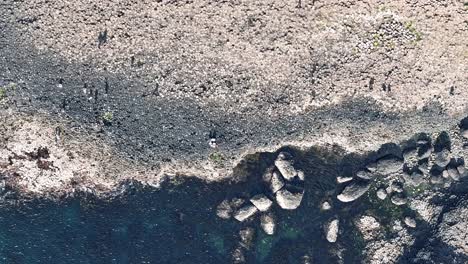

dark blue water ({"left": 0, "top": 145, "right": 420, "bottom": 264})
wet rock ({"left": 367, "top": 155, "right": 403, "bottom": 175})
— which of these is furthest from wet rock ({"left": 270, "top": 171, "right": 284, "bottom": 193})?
wet rock ({"left": 367, "top": 155, "right": 403, "bottom": 175})

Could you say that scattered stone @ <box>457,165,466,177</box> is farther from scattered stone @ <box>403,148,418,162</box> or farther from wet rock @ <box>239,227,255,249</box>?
wet rock @ <box>239,227,255,249</box>

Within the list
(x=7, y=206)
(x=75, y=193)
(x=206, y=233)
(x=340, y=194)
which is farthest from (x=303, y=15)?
(x=7, y=206)

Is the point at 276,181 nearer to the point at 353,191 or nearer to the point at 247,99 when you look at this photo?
the point at 353,191

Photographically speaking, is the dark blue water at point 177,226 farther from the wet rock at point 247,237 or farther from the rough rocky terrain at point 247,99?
the rough rocky terrain at point 247,99

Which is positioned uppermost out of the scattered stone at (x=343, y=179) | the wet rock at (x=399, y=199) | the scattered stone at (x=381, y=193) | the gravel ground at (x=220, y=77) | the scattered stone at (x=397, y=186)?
the gravel ground at (x=220, y=77)

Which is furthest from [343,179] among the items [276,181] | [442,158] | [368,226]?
[442,158]

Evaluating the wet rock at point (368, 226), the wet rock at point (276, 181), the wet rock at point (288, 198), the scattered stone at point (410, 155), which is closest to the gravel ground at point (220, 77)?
the scattered stone at point (410, 155)
